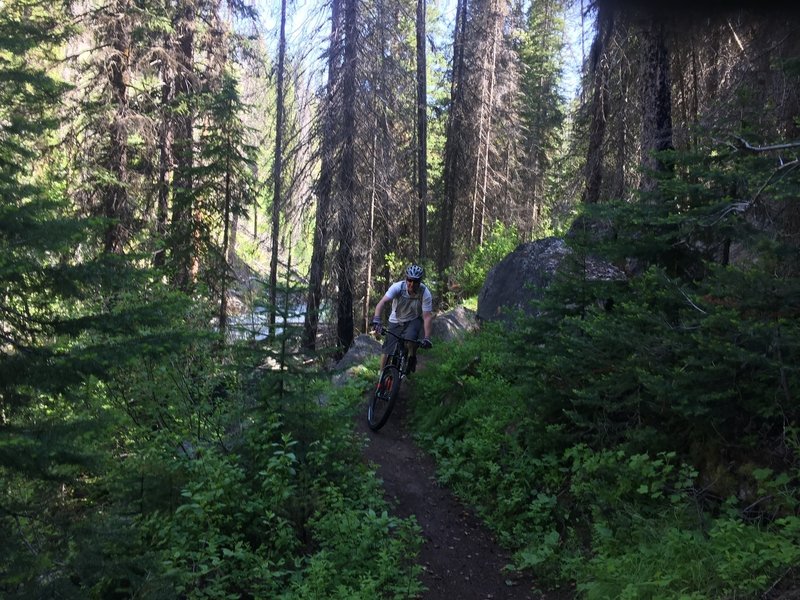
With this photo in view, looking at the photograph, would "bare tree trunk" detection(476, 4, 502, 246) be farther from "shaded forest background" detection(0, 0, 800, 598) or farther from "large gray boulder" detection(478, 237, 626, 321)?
"large gray boulder" detection(478, 237, 626, 321)

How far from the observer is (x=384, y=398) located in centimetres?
819

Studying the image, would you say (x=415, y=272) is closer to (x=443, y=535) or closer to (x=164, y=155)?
(x=443, y=535)

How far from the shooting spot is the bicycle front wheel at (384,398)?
8016mm

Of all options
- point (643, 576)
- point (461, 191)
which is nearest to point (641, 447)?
point (643, 576)

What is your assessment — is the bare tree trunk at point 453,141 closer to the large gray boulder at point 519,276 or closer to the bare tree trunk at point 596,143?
the bare tree trunk at point 596,143

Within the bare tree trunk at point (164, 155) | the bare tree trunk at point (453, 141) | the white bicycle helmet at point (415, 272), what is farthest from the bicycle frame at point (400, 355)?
the bare tree trunk at point (453, 141)

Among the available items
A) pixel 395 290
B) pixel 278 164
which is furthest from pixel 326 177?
pixel 395 290

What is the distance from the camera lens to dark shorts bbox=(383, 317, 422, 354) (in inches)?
328

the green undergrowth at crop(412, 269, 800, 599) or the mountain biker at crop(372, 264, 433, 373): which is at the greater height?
the mountain biker at crop(372, 264, 433, 373)

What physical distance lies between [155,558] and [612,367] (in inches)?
162

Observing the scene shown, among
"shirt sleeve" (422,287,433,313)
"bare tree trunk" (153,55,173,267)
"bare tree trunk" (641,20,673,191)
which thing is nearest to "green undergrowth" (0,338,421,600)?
"shirt sleeve" (422,287,433,313)

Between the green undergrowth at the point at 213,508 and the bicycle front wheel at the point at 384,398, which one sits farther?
the bicycle front wheel at the point at 384,398

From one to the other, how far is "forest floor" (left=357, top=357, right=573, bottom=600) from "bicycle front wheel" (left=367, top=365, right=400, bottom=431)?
0.21 metres

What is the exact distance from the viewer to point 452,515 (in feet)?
19.6
